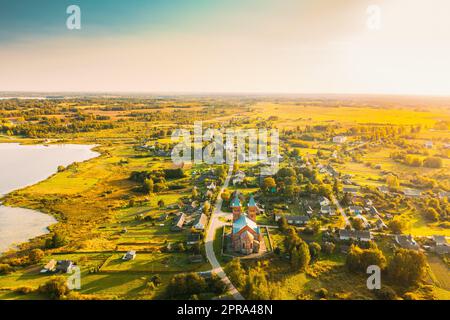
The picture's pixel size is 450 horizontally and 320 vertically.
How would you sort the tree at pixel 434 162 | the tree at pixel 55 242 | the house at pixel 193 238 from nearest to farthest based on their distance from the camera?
the tree at pixel 55 242 < the house at pixel 193 238 < the tree at pixel 434 162

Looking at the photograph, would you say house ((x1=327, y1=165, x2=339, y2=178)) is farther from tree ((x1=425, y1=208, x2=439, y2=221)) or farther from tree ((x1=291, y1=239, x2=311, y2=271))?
tree ((x1=291, y1=239, x2=311, y2=271))

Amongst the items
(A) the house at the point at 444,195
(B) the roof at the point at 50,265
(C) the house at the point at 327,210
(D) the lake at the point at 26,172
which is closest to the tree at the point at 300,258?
(C) the house at the point at 327,210

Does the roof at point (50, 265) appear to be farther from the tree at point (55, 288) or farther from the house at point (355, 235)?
the house at point (355, 235)

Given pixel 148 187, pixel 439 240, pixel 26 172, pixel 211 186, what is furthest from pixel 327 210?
pixel 26 172

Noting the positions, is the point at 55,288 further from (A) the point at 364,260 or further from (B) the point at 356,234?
(B) the point at 356,234

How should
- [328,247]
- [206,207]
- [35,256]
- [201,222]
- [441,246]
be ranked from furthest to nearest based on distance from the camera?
1. [206,207]
2. [201,222]
3. [441,246]
4. [328,247]
5. [35,256]
